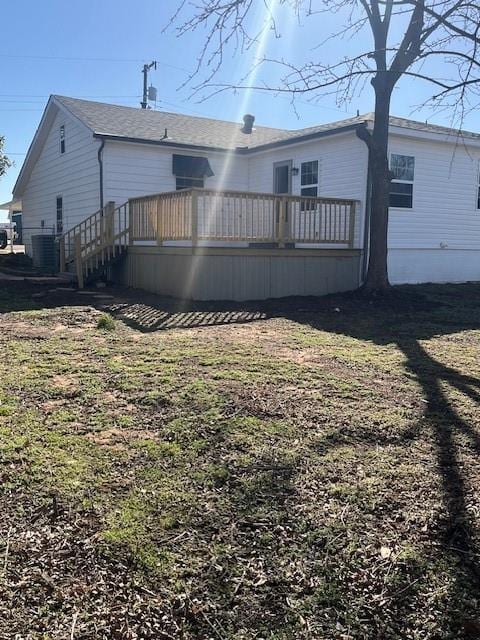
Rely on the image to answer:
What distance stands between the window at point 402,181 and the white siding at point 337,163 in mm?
995

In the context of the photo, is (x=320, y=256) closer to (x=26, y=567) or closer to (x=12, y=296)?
(x=12, y=296)

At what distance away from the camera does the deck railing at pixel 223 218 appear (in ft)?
32.3

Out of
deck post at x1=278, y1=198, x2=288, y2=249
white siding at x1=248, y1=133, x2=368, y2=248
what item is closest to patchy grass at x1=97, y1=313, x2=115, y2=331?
deck post at x1=278, y1=198, x2=288, y2=249

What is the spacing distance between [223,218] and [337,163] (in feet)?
11.4

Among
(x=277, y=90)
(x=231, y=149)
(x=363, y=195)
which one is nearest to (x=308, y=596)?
(x=277, y=90)

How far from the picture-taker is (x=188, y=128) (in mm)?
16484

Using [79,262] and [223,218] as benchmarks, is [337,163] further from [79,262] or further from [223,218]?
[79,262]

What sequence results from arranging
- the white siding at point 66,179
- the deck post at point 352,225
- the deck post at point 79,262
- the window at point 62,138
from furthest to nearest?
the window at point 62,138, the white siding at point 66,179, the deck post at point 79,262, the deck post at point 352,225

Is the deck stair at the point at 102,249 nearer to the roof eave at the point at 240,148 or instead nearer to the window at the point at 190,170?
the roof eave at the point at 240,148

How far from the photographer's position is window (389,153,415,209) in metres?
12.6

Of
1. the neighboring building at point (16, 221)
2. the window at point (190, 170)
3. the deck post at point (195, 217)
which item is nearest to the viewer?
the deck post at point (195, 217)

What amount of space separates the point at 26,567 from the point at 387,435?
2314mm

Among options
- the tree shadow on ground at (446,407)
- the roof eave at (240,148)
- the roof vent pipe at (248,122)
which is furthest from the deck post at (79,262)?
the roof vent pipe at (248,122)

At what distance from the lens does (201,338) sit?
6.68 metres
